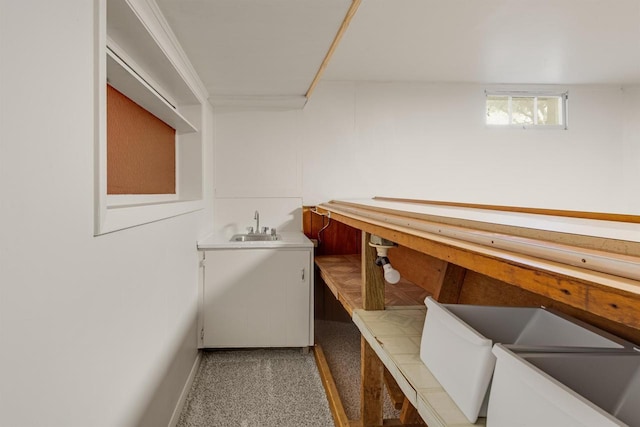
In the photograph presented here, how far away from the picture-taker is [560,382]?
69 cm

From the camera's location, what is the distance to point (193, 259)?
243 cm

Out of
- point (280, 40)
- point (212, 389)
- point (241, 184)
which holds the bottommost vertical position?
point (212, 389)

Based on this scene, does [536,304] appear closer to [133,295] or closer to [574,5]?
[133,295]

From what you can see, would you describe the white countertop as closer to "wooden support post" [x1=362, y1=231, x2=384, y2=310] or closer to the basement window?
"wooden support post" [x1=362, y1=231, x2=384, y2=310]

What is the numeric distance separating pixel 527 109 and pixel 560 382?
3651mm

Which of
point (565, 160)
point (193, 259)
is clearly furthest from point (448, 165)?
point (193, 259)

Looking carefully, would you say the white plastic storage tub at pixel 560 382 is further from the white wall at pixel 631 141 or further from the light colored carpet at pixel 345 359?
the white wall at pixel 631 141

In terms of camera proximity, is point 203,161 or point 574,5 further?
point 203,161

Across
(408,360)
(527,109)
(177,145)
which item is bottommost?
(408,360)

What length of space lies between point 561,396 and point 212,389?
6.83 ft

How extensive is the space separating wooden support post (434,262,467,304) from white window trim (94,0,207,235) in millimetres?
1277

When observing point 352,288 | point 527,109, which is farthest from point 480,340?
point 527,109

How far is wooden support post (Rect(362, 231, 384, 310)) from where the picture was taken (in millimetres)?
1514

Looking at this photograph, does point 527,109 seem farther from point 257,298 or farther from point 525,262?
point 525,262
